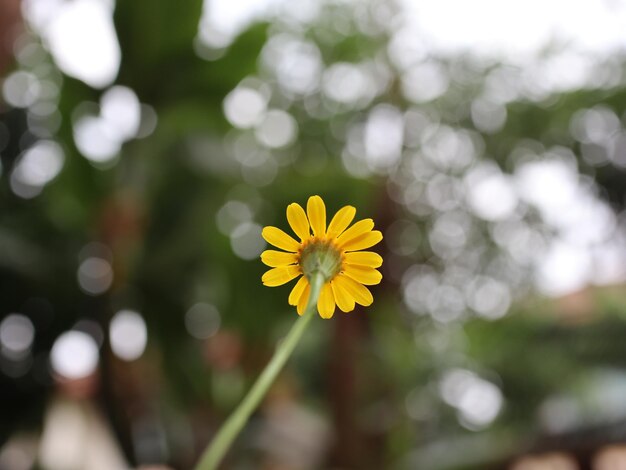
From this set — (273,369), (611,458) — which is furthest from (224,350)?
(273,369)

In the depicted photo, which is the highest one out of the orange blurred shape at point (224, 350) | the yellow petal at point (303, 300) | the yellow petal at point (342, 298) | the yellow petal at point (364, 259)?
the yellow petal at point (364, 259)

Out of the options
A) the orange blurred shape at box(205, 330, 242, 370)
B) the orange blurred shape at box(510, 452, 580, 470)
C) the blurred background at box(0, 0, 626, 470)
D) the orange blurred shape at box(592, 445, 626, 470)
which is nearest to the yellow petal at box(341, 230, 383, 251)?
the blurred background at box(0, 0, 626, 470)

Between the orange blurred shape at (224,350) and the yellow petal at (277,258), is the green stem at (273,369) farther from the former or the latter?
the orange blurred shape at (224,350)

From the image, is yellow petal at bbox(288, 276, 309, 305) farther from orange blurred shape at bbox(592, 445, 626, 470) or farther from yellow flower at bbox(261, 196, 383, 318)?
orange blurred shape at bbox(592, 445, 626, 470)

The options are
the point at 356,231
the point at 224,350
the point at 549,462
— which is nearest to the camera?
the point at 356,231

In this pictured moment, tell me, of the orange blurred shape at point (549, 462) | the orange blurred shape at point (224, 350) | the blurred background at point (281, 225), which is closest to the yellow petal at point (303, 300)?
the blurred background at point (281, 225)

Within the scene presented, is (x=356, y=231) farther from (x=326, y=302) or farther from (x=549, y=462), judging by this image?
(x=549, y=462)

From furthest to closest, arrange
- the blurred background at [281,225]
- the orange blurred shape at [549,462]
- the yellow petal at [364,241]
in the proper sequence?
the orange blurred shape at [549,462], the blurred background at [281,225], the yellow petal at [364,241]
